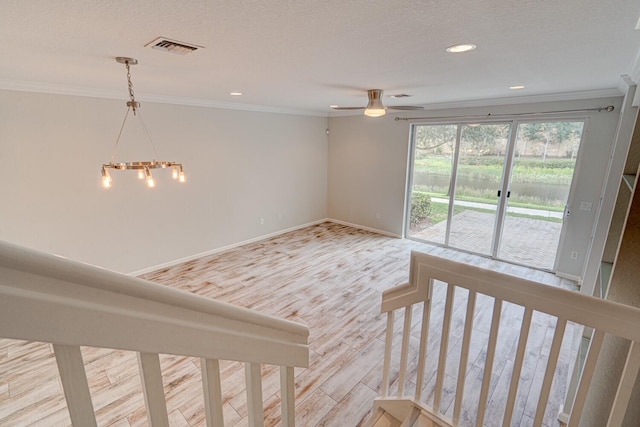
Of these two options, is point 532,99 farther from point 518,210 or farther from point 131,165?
point 131,165

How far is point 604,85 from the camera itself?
3.25 metres

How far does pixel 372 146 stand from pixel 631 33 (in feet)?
14.4

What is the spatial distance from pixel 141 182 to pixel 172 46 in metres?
2.73

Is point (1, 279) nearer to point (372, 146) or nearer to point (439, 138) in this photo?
point (439, 138)

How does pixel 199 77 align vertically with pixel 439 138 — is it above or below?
above

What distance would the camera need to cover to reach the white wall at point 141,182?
3221 millimetres

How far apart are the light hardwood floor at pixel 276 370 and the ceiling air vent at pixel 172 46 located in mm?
2488

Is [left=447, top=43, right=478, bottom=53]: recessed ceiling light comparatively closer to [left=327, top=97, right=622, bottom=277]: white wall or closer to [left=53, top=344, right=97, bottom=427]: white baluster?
[left=53, top=344, right=97, bottom=427]: white baluster

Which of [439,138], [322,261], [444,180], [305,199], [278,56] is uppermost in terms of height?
[278,56]

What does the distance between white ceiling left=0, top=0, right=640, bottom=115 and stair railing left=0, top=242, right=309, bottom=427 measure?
1.33 metres

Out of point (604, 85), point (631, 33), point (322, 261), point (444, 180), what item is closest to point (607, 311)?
point (631, 33)

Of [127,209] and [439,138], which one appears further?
[439,138]

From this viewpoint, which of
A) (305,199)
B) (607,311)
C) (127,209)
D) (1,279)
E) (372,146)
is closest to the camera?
(1,279)

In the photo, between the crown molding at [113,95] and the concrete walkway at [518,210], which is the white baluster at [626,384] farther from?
the crown molding at [113,95]
